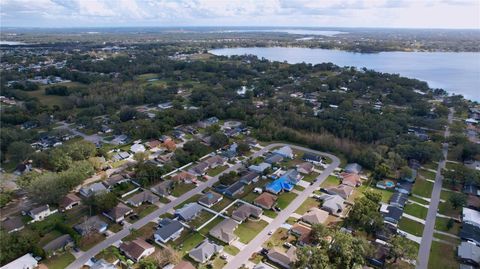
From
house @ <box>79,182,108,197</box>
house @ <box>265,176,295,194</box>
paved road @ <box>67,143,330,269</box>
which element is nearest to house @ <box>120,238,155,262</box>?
paved road @ <box>67,143,330,269</box>

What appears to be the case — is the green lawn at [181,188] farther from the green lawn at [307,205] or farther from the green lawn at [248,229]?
the green lawn at [307,205]

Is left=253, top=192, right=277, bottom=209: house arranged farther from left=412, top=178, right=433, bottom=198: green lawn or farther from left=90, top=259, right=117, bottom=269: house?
left=412, top=178, right=433, bottom=198: green lawn

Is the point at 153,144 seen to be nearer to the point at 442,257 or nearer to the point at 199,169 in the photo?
the point at 199,169

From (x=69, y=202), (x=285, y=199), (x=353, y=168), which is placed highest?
(x=353, y=168)

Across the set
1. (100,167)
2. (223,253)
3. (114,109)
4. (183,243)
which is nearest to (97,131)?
(114,109)

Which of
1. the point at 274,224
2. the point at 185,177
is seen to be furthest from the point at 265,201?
the point at 185,177

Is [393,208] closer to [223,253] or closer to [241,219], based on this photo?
[241,219]

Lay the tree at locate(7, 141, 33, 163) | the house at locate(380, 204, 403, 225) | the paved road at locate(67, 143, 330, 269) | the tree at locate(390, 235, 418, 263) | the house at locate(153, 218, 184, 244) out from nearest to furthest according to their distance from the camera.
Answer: the tree at locate(390, 235, 418, 263) < the paved road at locate(67, 143, 330, 269) < the house at locate(153, 218, 184, 244) < the house at locate(380, 204, 403, 225) < the tree at locate(7, 141, 33, 163)
